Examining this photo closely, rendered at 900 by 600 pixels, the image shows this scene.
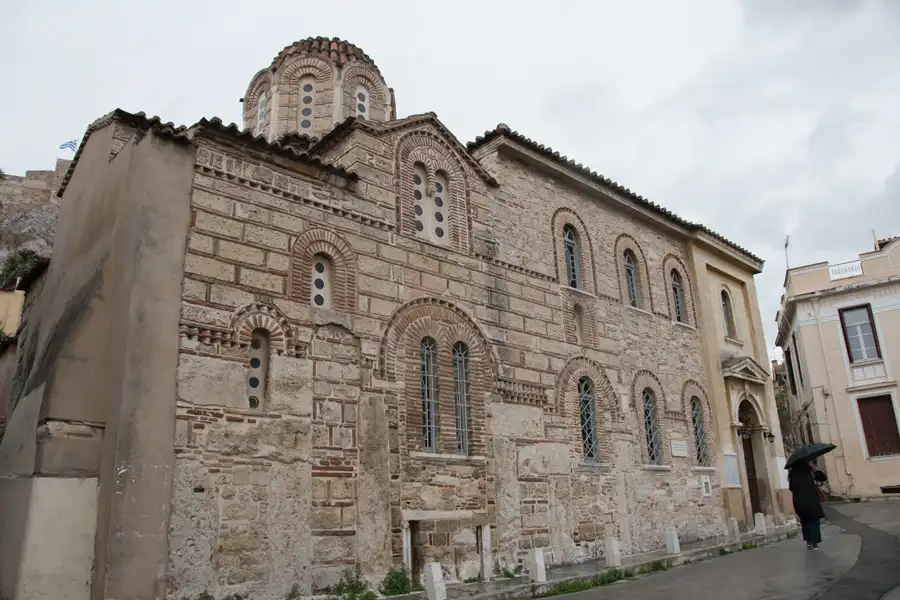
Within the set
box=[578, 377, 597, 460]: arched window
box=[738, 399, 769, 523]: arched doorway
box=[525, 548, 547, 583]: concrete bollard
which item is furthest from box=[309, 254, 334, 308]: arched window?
box=[738, 399, 769, 523]: arched doorway

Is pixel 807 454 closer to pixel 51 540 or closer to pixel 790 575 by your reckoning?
pixel 790 575

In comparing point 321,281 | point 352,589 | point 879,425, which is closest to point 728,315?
point 879,425

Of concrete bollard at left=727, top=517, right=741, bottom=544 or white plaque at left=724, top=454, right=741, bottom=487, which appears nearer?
concrete bollard at left=727, top=517, right=741, bottom=544

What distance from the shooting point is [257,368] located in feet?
27.9

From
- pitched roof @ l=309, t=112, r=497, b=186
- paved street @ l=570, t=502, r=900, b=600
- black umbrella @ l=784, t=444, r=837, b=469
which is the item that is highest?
pitched roof @ l=309, t=112, r=497, b=186

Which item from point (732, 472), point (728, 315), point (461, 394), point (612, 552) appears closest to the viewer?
point (461, 394)

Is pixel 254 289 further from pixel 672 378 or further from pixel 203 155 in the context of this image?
pixel 672 378

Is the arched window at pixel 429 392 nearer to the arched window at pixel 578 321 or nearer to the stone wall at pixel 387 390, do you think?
the stone wall at pixel 387 390

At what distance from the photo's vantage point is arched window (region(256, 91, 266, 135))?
15.6 metres

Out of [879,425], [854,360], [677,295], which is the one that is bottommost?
[879,425]

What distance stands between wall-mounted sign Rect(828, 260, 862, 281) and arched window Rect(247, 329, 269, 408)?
22.4 metres

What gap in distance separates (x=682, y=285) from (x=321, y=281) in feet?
34.2

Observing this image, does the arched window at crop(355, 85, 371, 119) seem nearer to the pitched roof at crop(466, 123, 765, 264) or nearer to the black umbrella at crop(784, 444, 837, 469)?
the pitched roof at crop(466, 123, 765, 264)

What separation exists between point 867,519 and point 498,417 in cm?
1152
